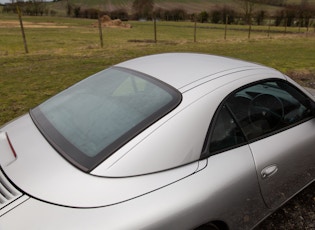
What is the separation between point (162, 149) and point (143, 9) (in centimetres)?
7201

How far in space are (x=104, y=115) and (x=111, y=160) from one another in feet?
1.51

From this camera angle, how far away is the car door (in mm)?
1971

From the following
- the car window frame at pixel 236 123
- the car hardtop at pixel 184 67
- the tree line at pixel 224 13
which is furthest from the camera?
the tree line at pixel 224 13

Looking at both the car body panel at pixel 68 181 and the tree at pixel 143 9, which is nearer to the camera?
the car body panel at pixel 68 181

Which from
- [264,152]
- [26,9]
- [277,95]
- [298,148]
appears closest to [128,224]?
[264,152]

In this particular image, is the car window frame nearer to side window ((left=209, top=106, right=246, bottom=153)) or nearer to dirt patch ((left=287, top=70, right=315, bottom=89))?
side window ((left=209, top=106, right=246, bottom=153))

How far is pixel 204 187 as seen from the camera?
1.58 meters

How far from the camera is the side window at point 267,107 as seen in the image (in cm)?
200

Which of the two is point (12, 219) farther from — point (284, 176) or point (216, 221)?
point (284, 176)

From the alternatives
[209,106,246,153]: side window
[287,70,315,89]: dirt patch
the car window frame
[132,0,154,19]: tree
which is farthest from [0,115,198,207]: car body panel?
[132,0,154,19]: tree

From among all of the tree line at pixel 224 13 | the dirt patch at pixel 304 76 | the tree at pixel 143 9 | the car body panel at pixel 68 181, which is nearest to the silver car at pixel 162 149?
the car body panel at pixel 68 181

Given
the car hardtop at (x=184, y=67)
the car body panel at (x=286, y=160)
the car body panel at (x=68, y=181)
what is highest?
the car hardtop at (x=184, y=67)

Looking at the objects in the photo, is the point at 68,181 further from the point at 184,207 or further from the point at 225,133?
the point at 225,133

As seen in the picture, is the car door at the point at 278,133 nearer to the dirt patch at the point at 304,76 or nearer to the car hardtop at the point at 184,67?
the car hardtop at the point at 184,67
